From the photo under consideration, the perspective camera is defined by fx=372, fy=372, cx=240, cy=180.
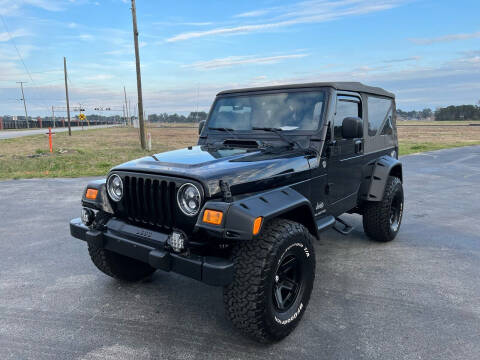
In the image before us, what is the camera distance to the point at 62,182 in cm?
945

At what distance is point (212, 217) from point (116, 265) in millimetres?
1617

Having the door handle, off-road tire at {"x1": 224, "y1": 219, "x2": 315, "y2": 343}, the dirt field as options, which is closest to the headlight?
off-road tire at {"x1": 224, "y1": 219, "x2": 315, "y2": 343}

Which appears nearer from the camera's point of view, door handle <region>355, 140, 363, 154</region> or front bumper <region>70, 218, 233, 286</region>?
front bumper <region>70, 218, 233, 286</region>

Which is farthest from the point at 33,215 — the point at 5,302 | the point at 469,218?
the point at 469,218

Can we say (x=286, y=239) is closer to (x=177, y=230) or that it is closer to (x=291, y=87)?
(x=177, y=230)

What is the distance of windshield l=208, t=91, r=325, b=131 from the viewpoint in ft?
12.0

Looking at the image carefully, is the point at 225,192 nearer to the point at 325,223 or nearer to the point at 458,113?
the point at 325,223

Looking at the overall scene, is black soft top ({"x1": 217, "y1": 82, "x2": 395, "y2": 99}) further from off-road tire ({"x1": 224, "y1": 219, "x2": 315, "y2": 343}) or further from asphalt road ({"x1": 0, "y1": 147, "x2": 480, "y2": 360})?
asphalt road ({"x1": 0, "y1": 147, "x2": 480, "y2": 360})

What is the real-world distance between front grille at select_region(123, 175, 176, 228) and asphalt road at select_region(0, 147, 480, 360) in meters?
0.87

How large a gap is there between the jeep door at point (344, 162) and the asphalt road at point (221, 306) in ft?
2.54

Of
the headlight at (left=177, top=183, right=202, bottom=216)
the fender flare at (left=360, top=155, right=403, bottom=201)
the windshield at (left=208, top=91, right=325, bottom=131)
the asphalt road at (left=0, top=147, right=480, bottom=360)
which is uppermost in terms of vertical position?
the windshield at (left=208, top=91, right=325, bottom=131)

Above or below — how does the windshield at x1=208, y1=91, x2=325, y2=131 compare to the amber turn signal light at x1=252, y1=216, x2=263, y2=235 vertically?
above

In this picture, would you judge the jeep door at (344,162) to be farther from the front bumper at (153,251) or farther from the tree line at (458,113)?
the tree line at (458,113)

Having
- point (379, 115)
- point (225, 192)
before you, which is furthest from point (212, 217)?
point (379, 115)
